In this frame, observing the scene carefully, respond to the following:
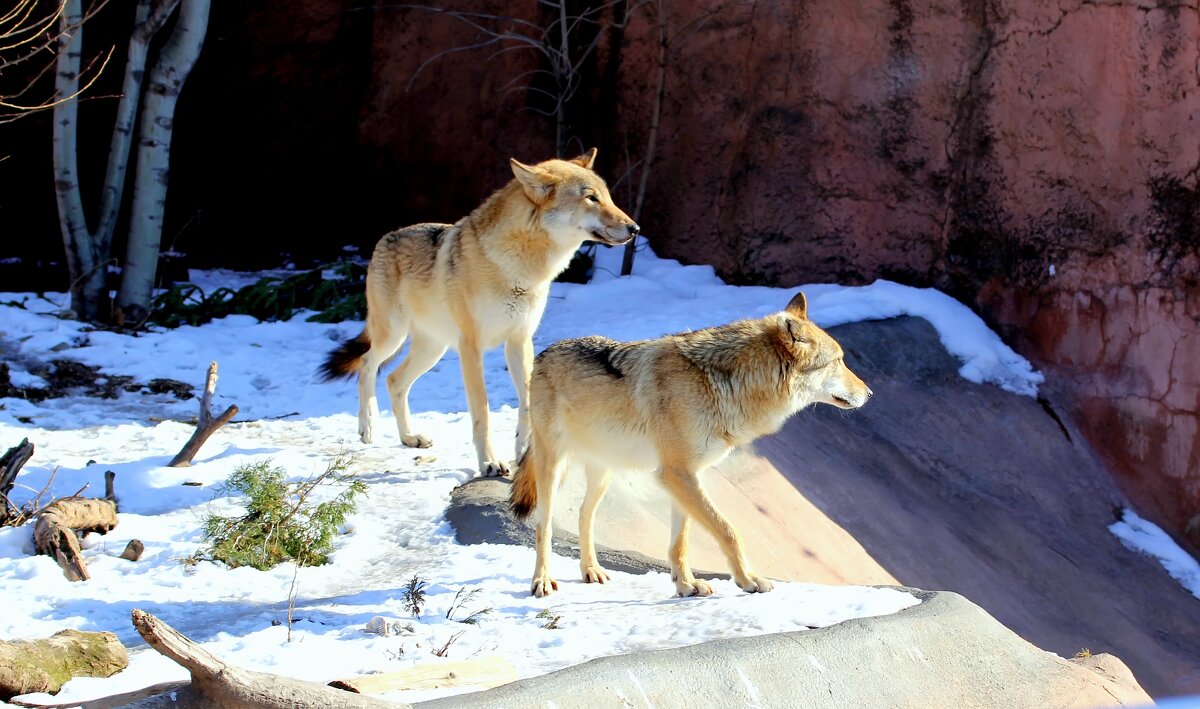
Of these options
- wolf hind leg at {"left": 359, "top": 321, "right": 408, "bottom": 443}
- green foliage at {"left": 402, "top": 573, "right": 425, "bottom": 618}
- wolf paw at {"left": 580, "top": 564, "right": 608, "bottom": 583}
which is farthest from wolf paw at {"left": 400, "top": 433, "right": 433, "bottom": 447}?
green foliage at {"left": 402, "top": 573, "right": 425, "bottom": 618}

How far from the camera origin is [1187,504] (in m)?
9.67

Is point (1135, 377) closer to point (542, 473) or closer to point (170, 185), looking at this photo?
point (542, 473)

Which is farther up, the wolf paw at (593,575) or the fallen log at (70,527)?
the wolf paw at (593,575)

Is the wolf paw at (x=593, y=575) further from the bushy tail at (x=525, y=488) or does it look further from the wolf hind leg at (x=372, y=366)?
the wolf hind leg at (x=372, y=366)

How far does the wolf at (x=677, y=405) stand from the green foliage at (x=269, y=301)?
628cm

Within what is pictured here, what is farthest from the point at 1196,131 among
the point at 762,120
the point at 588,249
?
the point at 588,249

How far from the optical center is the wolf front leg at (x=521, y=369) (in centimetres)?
719

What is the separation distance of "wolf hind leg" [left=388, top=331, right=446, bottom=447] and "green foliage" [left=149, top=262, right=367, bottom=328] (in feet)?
11.6

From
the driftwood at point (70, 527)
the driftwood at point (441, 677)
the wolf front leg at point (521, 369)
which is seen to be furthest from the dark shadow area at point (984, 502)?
the driftwood at point (441, 677)

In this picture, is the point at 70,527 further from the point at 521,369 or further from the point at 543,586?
the point at 521,369

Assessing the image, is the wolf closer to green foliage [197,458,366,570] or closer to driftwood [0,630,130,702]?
green foliage [197,458,366,570]

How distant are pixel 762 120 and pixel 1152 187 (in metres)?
3.57

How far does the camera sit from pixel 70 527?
18.7 ft

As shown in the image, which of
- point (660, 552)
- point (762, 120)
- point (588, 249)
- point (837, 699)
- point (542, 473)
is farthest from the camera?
point (588, 249)
